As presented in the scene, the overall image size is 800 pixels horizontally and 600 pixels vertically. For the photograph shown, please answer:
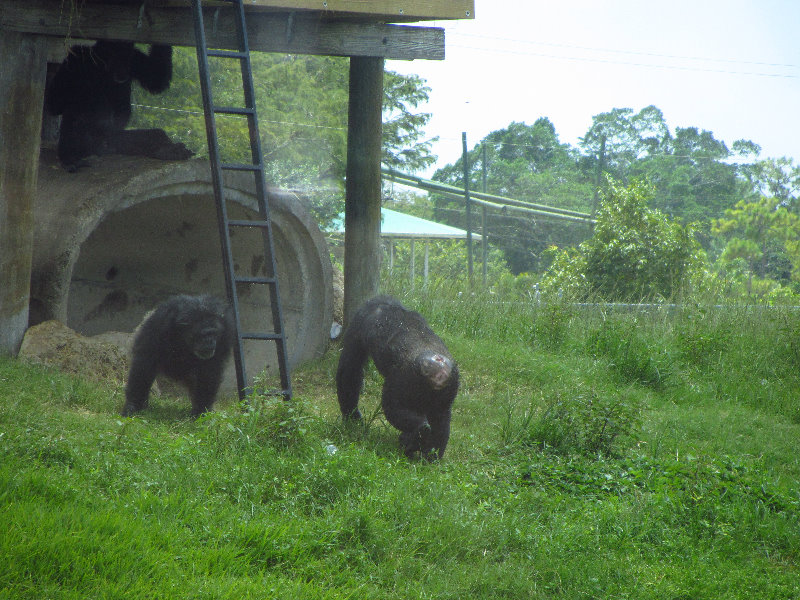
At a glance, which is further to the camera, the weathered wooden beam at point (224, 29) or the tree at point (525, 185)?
the tree at point (525, 185)

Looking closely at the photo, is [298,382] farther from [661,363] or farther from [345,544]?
[345,544]

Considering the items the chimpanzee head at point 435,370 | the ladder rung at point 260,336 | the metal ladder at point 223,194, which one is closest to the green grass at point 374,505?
the chimpanzee head at point 435,370

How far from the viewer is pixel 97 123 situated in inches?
329

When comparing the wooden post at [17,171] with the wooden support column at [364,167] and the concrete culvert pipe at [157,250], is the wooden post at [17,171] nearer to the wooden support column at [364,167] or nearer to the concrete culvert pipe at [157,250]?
the concrete culvert pipe at [157,250]

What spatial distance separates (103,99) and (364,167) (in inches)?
116

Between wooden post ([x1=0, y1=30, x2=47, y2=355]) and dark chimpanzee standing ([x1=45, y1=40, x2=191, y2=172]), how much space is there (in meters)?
1.04

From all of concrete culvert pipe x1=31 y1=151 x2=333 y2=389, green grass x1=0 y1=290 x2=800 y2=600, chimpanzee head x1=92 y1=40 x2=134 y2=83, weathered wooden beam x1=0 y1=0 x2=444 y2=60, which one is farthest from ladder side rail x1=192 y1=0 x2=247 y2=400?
chimpanzee head x1=92 y1=40 x2=134 y2=83

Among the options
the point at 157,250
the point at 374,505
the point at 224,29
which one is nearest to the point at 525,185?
the point at 157,250

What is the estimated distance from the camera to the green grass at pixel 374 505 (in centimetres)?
320

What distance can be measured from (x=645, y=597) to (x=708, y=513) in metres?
1.06

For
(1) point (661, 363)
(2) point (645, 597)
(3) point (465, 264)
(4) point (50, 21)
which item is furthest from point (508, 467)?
(3) point (465, 264)

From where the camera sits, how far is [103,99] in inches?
336

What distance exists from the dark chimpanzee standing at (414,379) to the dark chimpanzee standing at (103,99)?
3.50 m

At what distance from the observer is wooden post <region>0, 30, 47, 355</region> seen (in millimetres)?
6750
